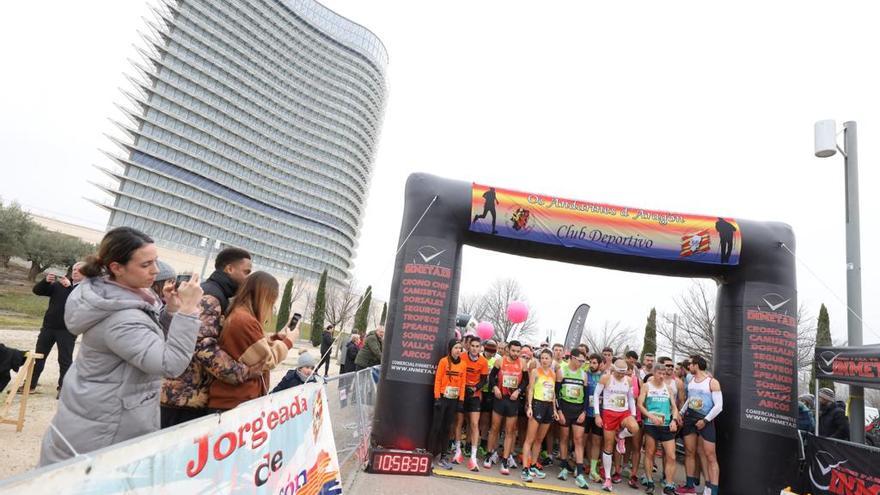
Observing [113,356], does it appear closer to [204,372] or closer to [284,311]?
[204,372]

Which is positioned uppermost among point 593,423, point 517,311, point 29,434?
point 517,311

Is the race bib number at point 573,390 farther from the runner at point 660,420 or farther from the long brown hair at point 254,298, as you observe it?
the long brown hair at point 254,298

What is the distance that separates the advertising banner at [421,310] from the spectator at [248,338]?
391 centimetres

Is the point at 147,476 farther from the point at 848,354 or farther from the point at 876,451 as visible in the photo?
the point at 848,354

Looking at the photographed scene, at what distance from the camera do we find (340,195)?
284ft

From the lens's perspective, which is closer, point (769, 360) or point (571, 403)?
point (769, 360)

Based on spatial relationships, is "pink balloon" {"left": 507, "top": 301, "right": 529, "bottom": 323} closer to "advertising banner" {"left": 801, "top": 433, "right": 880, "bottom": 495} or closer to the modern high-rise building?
"advertising banner" {"left": 801, "top": 433, "right": 880, "bottom": 495}

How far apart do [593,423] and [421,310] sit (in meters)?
3.30

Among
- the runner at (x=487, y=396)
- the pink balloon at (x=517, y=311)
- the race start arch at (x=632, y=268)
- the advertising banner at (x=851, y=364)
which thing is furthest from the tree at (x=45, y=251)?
the advertising banner at (x=851, y=364)

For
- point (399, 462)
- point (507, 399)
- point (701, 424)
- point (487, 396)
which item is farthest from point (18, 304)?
point (701, 424)

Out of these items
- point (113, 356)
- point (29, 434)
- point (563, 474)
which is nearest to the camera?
point (113, 356)

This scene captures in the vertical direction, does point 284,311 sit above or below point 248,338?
below

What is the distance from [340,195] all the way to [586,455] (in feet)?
271

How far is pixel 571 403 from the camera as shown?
7062 millimetres
